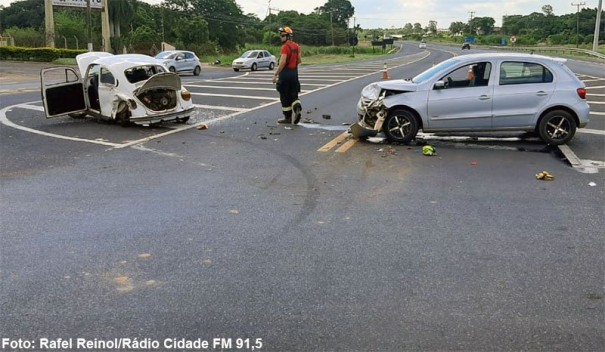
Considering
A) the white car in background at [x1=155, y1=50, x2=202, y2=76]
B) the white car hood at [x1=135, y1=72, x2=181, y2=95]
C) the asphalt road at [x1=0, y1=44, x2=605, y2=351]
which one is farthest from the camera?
the white car in background at [x1=155, y1=50, x2=202, y2=76]

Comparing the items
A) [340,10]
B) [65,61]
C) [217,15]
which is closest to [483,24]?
[340,10]

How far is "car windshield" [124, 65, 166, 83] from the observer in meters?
12.5

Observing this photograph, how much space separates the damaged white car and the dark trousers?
85.3 inches

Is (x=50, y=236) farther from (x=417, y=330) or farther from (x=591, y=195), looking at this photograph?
(x=591, y=195)

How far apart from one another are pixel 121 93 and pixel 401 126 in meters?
6.16

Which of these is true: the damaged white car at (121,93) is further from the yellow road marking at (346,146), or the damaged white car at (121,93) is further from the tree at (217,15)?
the tree at (217,15)

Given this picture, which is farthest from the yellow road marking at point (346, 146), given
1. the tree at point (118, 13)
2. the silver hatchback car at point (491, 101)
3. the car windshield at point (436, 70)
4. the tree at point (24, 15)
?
the tree at point (24, 15)

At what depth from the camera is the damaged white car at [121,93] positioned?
12328 millimetres

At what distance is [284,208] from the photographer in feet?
21.2

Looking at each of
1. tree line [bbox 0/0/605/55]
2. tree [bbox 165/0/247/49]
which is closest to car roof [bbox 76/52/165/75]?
tree line [bbox 0/0/605/55]

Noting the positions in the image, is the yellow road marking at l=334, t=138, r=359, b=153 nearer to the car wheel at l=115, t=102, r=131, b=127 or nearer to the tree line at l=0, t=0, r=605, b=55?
the car wheel at l=115, t=102, r=131, b=127

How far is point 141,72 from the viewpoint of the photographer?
12.8 m

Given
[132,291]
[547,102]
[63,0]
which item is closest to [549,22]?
[63,0]

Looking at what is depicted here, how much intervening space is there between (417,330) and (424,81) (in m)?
7.56
